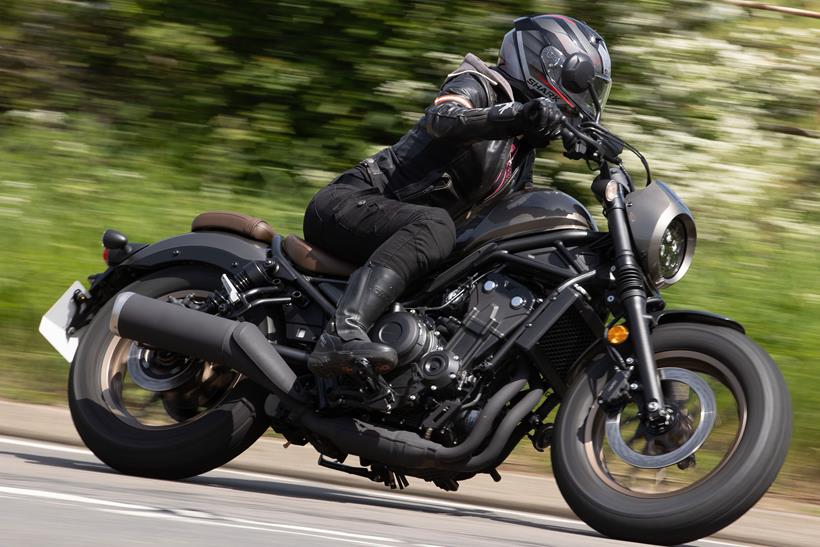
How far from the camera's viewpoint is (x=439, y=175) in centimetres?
503

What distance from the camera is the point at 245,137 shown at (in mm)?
9820

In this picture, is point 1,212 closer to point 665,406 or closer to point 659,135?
point 659,135

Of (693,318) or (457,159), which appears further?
(457,159)

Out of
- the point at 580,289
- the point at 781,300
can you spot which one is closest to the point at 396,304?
the point at 580,289

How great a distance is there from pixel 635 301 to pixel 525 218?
57 centimetres

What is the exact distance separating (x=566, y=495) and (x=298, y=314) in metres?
1.38

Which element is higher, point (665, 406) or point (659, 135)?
point (665, 406)

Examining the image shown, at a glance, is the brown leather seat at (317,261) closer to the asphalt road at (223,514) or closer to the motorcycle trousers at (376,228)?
the motorcycle trousers at (376,228)

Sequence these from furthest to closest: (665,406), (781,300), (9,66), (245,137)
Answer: (9,66) < (245,137) < (781,300) < (665,406)

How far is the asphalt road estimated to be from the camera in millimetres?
3664

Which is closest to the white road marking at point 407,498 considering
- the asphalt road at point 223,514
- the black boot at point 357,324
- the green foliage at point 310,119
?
the asphalt road at point 223,514

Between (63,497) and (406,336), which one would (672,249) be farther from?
(63,497)

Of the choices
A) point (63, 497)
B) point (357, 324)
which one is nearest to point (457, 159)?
point (357, 324)

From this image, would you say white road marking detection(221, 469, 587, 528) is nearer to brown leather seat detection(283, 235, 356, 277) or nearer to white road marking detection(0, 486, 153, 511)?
brown leather seat detection(283, 235, 356, 277)
